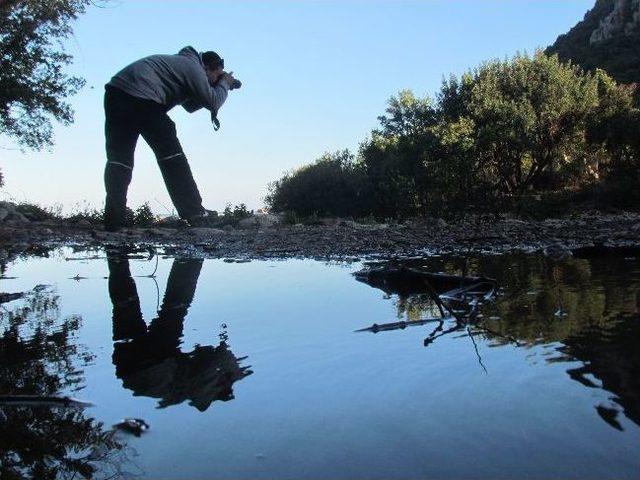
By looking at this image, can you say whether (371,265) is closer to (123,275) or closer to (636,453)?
(123,275)

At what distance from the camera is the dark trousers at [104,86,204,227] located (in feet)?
19.5

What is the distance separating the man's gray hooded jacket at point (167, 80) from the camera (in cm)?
573

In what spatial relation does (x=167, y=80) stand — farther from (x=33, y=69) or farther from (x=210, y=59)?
(x=33, y=69)

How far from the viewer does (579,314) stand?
2299mm

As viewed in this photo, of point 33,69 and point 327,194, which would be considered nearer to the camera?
point 33,69

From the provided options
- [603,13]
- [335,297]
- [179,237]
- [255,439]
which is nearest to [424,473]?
[255,439]

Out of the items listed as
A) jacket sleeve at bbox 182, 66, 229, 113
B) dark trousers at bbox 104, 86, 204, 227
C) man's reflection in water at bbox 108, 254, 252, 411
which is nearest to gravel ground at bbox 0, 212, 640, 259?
dark trousers at bbox 104, 86, 204, 227

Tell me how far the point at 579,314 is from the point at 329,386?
1.24 metres

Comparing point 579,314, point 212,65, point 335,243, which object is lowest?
point 579,314


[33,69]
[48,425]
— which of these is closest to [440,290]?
[48,425]

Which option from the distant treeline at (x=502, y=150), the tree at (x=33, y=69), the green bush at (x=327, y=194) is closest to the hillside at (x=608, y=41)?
the distant treeline at (x=502, y=150)

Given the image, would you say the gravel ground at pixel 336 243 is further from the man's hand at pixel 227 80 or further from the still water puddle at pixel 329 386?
the still water puddle at pixel 329 386

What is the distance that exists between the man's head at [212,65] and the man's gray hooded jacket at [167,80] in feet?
0.60

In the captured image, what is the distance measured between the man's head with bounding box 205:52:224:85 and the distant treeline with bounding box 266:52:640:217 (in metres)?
16.5
